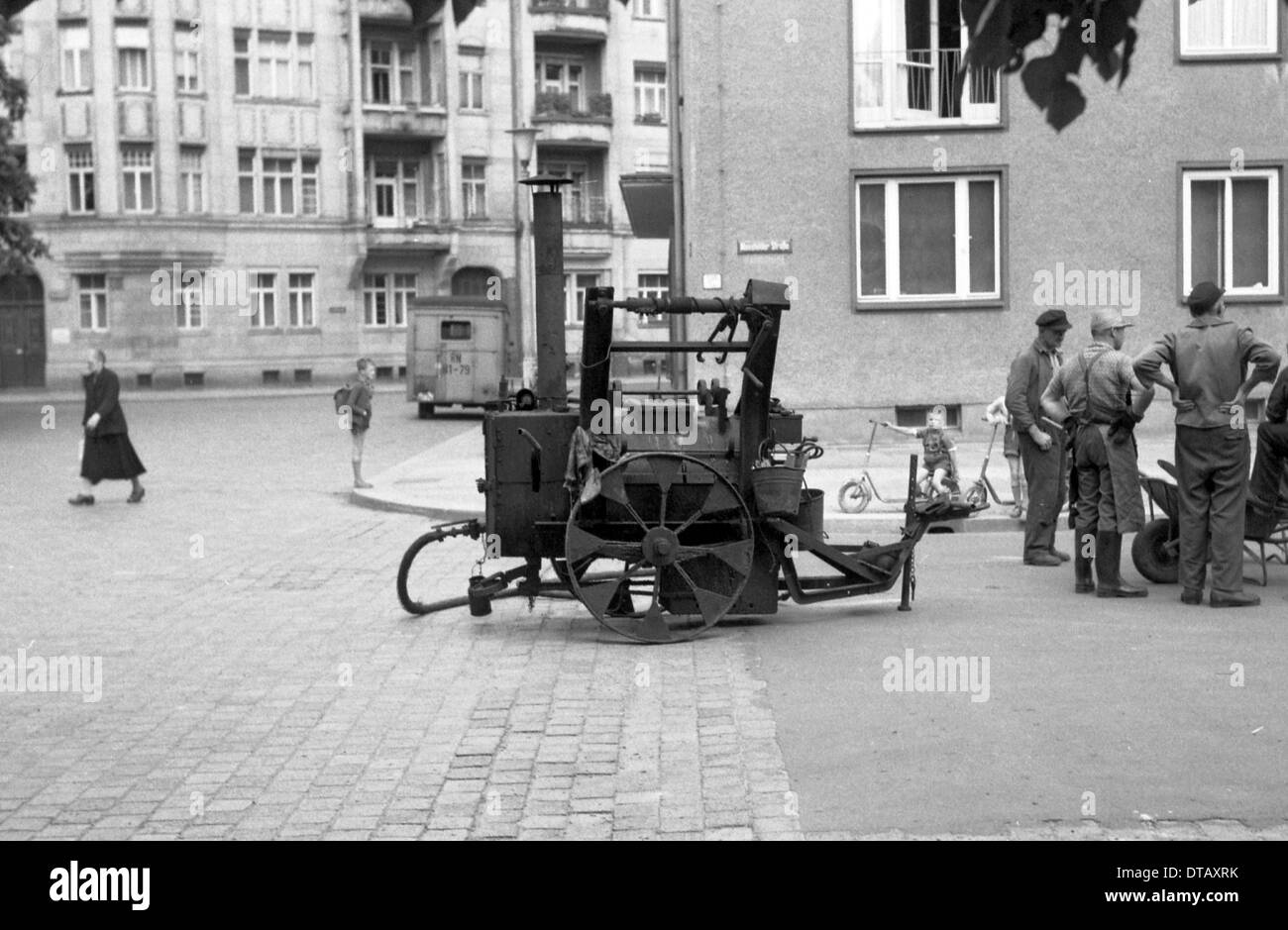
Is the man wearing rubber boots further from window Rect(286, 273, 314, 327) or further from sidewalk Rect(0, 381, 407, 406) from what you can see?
window Rect(286, 273, 314, 327)

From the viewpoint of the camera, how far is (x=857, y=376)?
83.3 feet

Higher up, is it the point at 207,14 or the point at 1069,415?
the point at 207,14

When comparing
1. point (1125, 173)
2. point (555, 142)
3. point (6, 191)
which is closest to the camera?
point (1125, 173)

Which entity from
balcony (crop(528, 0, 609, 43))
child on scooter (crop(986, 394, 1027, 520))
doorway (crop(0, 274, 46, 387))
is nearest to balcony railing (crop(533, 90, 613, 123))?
balcony (crop(528, 0, 609, 43))

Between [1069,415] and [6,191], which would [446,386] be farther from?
[1069,415]

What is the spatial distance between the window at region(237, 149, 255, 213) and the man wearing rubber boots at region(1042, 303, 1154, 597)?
156 ft

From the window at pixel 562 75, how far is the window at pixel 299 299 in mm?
11308

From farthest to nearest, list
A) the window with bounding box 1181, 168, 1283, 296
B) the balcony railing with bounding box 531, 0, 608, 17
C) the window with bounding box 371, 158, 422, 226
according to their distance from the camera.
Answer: the window with bounding box 371, 158, 422, 226, the balcony railing with bounding box 531, 0, 608, 17, the window with bounding box 1181, 168, 1283, 296

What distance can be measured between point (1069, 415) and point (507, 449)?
405 cm

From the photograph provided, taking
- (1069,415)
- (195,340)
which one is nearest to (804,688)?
(1069,415)

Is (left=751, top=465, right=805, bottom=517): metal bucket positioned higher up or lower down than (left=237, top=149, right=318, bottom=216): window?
lower down

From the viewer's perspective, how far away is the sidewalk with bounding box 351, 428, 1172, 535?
53.6 feet

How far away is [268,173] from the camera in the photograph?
56.4 metres

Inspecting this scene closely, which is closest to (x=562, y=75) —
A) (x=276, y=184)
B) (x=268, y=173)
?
(x=276, y=184)
